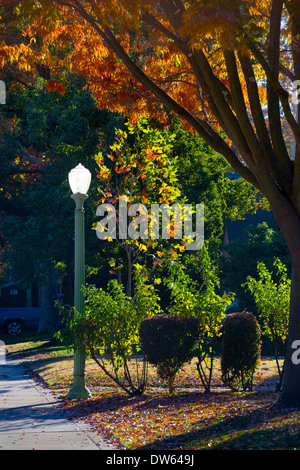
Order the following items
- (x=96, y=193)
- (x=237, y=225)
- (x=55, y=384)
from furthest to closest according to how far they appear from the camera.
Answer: (x=237, y=225)
(x=96, y=193)
(x=55, y=384)

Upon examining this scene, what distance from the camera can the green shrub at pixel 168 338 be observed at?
35.0 feet

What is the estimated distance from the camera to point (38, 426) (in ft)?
28.1

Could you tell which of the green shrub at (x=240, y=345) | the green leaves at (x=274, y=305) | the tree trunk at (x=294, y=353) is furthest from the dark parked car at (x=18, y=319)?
the tree trunk at (x=294, y=353)

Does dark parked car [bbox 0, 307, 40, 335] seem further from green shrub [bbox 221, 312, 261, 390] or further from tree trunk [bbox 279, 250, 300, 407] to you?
tree trunk [bbox 279, 250, 300, 407]

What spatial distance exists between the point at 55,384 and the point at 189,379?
2.67 metres

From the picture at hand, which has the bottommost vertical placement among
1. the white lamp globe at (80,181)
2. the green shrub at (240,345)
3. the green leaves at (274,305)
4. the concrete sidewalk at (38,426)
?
the concrete sidewalk at (38,426)

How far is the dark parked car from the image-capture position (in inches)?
1132

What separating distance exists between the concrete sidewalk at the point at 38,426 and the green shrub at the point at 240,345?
2905 mm

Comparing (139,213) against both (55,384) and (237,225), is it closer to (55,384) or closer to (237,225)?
(55,384)

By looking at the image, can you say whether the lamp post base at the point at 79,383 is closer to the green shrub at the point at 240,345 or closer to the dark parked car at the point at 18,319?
the green shrub at the point at 240,345

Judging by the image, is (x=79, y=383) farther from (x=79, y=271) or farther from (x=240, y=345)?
(x=240, y=345)

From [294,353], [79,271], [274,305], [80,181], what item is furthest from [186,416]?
[80,181]

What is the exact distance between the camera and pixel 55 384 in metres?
13.2
